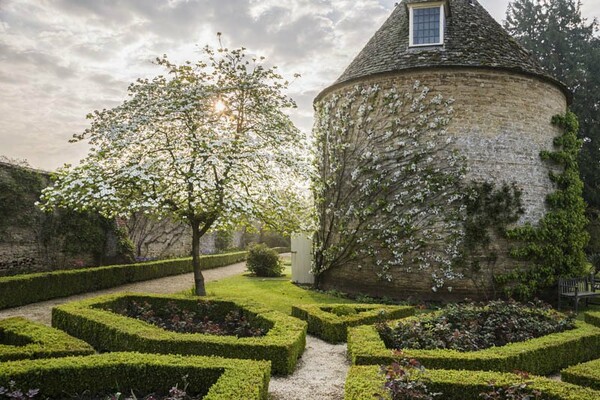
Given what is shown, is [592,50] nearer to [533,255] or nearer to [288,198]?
[533,255]

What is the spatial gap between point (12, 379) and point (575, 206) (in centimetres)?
1628

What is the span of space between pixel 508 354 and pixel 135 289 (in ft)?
41.7

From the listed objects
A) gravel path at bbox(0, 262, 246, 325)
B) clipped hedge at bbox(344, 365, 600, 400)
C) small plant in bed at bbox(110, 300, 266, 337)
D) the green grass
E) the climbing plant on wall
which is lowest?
gravel path at bbox(0, 262, 246, 325)

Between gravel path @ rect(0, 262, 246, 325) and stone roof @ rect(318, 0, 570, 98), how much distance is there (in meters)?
9.60

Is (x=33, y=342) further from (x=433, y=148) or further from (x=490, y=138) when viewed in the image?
(x=490, y=138)

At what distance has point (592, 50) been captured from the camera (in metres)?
23.4

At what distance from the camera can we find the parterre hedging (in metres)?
6.09

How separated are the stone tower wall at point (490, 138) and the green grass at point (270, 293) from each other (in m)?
1.97

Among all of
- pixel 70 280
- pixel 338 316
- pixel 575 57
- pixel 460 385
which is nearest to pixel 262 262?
pixel 70 280

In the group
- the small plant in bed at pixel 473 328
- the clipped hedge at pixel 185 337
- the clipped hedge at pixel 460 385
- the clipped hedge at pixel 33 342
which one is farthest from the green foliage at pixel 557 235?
the clipped hedge at pixel 33 342

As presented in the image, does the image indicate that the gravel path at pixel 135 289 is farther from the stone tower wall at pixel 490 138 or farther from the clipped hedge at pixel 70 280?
the stone tower wall at pixel 490 138

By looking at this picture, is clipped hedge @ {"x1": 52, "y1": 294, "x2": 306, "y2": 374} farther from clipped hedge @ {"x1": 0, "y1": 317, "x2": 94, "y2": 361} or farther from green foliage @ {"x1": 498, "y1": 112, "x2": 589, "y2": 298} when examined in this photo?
green foliage @ {"x1": 498, "y1": 112, "x2": 589, "y2": 298}

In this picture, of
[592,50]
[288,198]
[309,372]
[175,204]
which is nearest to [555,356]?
[309,372]

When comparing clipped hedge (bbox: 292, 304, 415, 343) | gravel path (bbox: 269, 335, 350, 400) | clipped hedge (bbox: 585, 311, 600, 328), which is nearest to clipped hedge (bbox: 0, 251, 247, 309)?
clipped hedge (bbox: 292, 304, 415, 343)
